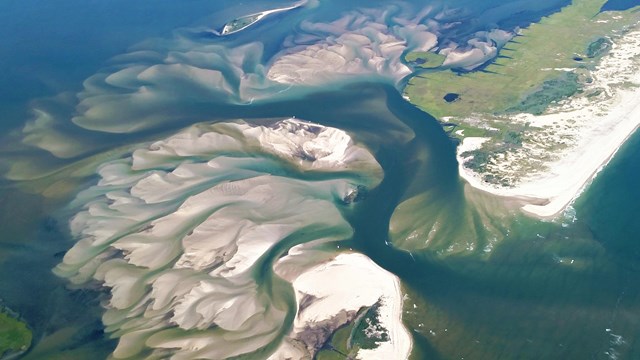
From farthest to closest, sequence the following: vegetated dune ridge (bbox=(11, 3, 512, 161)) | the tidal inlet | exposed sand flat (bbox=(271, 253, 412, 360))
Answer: vegetated dune ridge (bbox=(11, 3, 512, 161)) < the tidal inlet < exposed sand flat (bbox=(271, 253, 412, 360))

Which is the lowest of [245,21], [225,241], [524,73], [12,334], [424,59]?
[524,73]

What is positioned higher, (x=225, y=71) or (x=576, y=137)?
(x=225, y=71)

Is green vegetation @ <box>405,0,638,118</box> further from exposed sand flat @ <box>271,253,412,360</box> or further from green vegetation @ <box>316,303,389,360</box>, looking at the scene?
green vegetation @ <box>316,303,389,360</box>

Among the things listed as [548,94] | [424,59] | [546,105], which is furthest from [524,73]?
[424,59]

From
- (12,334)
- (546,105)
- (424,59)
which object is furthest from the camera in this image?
(424,59)

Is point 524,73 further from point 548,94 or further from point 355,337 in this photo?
point 355,337

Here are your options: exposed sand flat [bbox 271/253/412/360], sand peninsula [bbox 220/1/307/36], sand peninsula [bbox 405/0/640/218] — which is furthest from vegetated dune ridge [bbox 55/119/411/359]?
sand peninsula [bbox 220/1/307/36]
